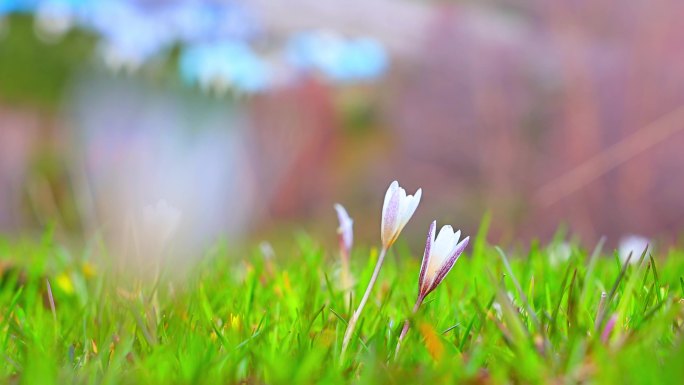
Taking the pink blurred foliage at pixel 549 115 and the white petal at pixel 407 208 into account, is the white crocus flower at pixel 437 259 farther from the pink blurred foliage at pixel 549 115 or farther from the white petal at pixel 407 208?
the pink blurred foliage at pixel 549 115

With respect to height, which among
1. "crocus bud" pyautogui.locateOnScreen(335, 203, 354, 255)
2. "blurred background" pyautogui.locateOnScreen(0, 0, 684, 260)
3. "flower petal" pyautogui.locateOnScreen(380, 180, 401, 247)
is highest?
"flower petal" pyautogui.locateOnScreen(380, 180, 401, 247)

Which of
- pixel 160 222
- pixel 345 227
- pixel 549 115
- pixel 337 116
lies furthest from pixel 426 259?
pixel 337 116

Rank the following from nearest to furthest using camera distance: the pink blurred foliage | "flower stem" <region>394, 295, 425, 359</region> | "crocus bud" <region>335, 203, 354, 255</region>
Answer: "flower stem" <region>394, 295, 425, 359</region> < "crocus bud" <region>335, 203, 354, 255</region> < the pink blurred foliage

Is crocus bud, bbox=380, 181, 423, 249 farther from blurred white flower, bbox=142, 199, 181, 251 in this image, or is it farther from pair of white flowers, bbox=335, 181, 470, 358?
blurred white flower, bbox=142, 199, 181, 251

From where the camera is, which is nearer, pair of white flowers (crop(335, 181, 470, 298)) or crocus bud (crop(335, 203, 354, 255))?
pair of white flowers (crop(335, 181, 470, 298))

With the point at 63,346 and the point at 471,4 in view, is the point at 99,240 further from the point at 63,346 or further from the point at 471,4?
the point at 471,4

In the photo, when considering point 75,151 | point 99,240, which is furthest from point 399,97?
point 99,240


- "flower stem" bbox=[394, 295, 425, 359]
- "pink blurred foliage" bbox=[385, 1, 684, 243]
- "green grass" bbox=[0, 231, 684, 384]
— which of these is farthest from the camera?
"pink blurred foliage" bbox=[385, 1, 684, 243]

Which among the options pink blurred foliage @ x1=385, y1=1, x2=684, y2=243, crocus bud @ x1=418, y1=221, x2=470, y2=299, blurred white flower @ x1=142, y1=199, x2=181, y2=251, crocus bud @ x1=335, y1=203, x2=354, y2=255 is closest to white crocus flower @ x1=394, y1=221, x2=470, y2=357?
crocus bud @ x1=418, y1=221, x2=470, y2=299
